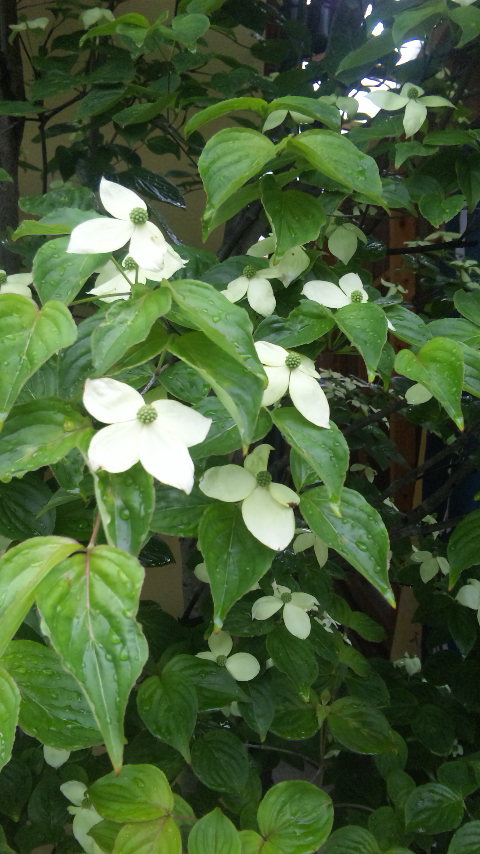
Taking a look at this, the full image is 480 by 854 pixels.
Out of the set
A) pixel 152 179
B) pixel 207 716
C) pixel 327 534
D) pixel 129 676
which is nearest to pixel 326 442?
pixel 327 534

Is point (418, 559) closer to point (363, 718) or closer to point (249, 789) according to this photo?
point (363, 718)

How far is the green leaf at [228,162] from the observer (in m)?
0.51

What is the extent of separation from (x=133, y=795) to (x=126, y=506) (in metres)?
0.36

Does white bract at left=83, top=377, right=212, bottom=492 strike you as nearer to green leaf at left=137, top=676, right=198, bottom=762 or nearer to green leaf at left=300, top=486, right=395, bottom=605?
green leaf at left=300, top=486, right=395, bottom=605

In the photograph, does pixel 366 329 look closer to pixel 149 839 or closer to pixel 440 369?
pixel 440 369

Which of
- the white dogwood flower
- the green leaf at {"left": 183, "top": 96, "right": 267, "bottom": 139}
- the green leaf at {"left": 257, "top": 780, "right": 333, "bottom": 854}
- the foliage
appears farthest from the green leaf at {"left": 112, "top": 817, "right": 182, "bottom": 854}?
the green leaf at {"left": 183, "top": 96, "right": 267, "bottom": 139}

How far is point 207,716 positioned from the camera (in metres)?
0.83

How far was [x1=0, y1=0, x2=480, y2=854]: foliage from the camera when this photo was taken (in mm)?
406

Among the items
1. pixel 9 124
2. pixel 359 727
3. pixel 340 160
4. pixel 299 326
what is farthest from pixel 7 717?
pixel 9 124

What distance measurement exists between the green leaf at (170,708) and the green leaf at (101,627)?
13.8 inches

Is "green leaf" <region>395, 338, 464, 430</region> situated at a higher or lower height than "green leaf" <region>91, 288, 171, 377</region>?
lower

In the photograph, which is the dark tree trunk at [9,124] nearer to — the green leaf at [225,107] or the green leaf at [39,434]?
the green leaf at [225,107]

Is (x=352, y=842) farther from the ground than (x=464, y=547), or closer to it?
closer to it

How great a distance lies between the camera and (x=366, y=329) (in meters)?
0.51
